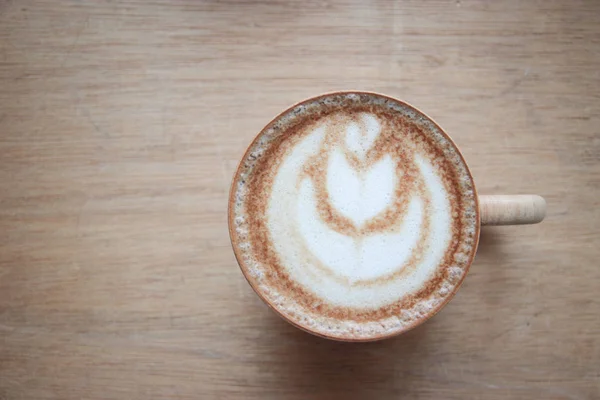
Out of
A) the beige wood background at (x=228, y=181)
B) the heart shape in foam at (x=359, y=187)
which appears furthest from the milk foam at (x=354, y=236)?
the beige wood background at (x=228, y=181)

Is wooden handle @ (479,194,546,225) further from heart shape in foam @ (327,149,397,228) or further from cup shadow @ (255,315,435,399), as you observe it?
cup shadow @ (255,315,435,399)

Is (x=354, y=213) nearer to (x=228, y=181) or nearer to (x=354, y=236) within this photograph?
(x=354, y=236)

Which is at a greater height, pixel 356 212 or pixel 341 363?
pixel 356 212

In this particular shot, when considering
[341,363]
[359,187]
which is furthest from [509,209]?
[341,363]

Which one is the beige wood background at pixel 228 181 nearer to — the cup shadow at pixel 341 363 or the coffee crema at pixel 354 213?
the cup shadow at pixel 341 363

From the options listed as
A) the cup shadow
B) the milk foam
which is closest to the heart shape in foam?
the milk foam

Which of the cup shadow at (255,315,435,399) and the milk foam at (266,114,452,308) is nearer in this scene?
the milk foam at (266,114,452,308)

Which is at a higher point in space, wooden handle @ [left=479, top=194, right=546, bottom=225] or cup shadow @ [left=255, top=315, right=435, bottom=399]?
wooden handle @ [left=479, top=194, right=546, bottom=225]
